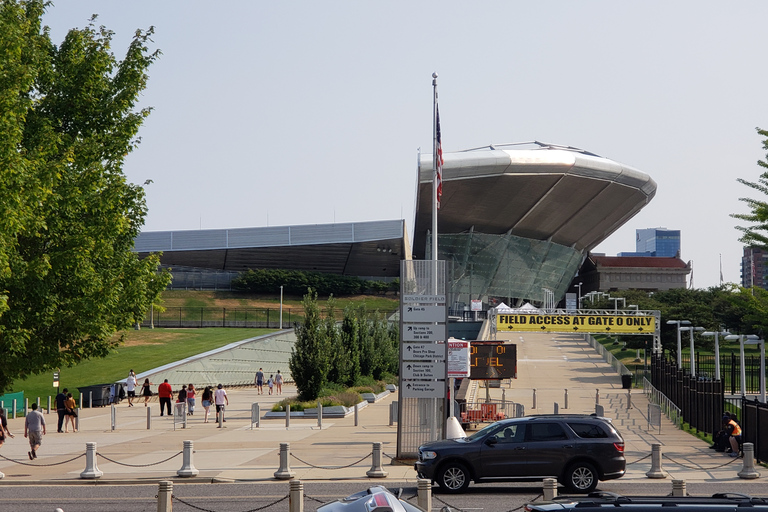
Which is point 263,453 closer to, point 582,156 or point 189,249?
point 582,156

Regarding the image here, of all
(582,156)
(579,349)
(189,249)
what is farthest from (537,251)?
(189,249)

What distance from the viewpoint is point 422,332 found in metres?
21.1

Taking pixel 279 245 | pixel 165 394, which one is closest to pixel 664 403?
pixel 165 394

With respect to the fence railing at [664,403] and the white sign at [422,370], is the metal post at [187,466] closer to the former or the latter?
the white sign at [422,370]

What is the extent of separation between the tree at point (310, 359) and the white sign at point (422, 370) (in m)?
16.4

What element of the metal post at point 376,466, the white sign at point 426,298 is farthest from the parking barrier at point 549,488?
the white sign at point 426,298

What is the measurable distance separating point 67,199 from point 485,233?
294ft

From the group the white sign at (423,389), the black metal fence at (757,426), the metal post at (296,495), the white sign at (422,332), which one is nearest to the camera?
the metal post at (296,495)

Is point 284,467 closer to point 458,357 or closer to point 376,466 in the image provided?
point 376,466

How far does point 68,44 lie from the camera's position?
19.7 metres

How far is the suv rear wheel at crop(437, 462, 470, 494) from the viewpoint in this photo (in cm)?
1705

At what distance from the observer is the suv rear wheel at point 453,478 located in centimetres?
1705

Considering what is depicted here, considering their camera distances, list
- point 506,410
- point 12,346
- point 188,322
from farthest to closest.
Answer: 1. point 188,322
2. point 506,410
3. point 12,346

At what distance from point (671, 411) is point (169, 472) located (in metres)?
22.6
